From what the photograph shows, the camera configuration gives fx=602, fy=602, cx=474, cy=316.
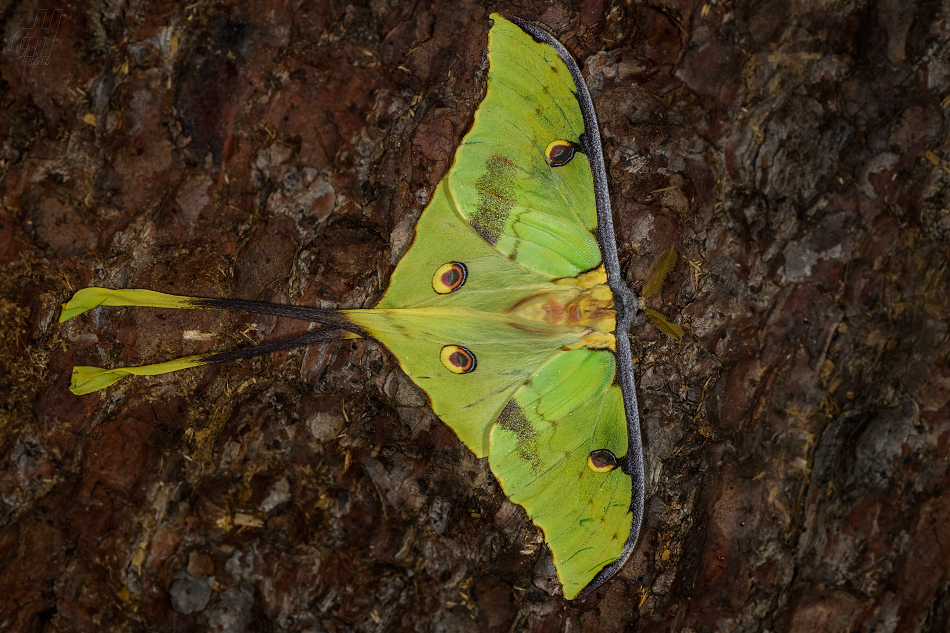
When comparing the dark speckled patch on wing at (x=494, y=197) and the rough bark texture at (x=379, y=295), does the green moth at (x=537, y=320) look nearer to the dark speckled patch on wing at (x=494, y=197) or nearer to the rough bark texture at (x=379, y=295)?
the dark speckled patch on wing at (x=494, y=197)

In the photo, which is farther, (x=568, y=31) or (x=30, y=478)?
(x=568, y=31)

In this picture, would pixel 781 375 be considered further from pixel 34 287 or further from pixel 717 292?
pixel 34 287

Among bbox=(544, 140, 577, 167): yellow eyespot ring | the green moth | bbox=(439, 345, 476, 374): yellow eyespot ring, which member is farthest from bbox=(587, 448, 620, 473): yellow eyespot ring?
bbox=(544, 140, 577, 167): yellow eyespot ring

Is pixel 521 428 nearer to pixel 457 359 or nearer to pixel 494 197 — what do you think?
pixel 457 359

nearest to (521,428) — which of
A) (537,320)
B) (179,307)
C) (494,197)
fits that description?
(537,320)

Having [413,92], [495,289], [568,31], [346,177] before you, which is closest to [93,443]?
[346,177]
